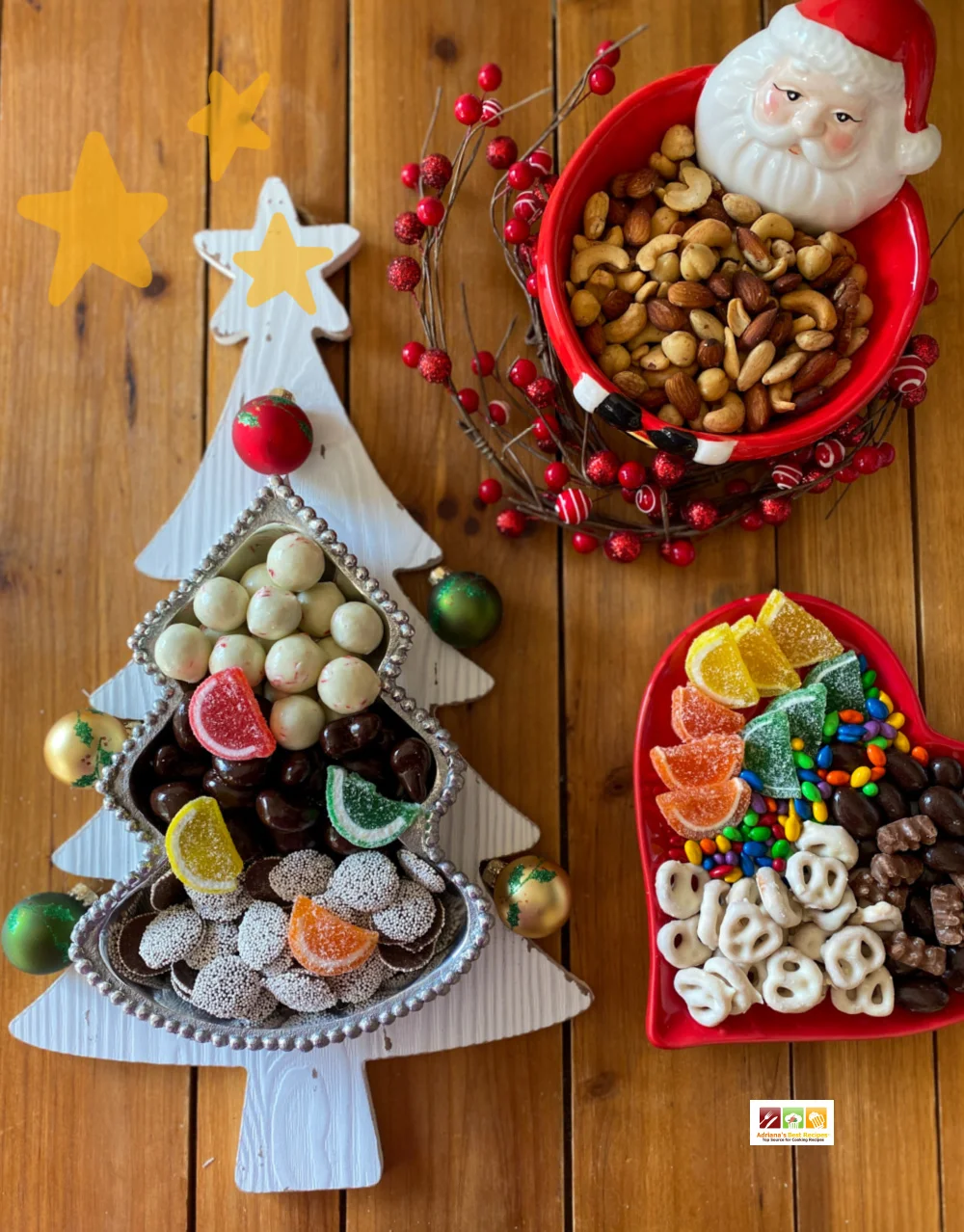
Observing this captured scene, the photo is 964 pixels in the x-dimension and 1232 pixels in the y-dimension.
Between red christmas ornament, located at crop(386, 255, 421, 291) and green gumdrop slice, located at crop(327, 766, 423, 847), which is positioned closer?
green gumdrop slice, located at crop(327, 766, 423, 847)

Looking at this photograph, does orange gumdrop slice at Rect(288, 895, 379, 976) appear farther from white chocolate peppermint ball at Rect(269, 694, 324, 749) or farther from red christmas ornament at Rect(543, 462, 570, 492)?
red christmas ornament at Rect(543, 462, 570, 492)

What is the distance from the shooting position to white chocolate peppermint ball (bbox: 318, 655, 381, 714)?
2.59 feet

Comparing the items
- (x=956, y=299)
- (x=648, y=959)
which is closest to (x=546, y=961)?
(x=648, y=959)

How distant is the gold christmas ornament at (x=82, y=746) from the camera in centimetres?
88

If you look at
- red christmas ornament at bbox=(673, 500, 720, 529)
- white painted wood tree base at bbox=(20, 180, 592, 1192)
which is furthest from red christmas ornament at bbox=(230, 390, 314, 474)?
red christmas ornament at bbox=(673, 500, 720, 529)

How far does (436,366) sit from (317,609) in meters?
0.26

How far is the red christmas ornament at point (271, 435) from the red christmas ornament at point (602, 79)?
0.42 meters

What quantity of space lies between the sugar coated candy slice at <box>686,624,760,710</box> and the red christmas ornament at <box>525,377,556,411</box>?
0.88ft

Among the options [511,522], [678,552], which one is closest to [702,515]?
[678,552]

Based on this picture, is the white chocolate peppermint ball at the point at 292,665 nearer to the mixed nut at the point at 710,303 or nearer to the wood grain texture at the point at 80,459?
the wood grain texture at the point at 80,459

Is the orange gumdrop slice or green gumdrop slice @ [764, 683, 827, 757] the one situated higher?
green gumdrop slice @ [764, 683, 827, 757]

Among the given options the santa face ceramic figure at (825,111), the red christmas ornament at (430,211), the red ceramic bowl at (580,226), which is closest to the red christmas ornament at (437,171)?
the red christmas ornament at (430,211)

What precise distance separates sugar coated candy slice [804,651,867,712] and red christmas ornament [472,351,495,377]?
1.41 feet

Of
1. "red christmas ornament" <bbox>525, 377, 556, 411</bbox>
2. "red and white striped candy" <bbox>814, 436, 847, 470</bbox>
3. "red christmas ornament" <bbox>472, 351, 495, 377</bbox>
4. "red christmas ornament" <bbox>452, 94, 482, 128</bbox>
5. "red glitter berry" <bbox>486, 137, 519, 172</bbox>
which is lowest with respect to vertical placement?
"red and white striped candy" <bbox>814, 436, 847, 470</bbox>
